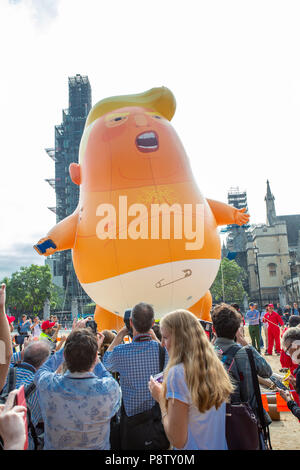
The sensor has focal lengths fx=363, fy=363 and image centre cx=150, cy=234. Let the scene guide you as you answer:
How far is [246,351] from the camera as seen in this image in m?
2.72

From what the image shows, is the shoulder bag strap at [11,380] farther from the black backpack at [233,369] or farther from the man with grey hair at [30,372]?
the black backpack at [233,369]

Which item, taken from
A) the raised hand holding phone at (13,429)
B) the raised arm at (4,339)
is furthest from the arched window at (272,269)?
the raised hand holding phone at (13,429)

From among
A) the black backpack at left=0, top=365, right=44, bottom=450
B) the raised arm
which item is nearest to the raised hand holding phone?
the raised arm

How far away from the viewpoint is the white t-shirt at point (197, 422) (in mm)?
2059

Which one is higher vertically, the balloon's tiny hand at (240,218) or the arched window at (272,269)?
the arched window at (272,269)

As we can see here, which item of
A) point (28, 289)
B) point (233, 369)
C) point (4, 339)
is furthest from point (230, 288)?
point (4, 339)

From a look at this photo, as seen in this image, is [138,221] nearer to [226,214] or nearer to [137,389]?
[226,214]

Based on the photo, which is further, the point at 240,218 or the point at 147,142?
the point at 240,218

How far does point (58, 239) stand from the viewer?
836 centimetres

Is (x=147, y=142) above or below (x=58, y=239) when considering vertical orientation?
above

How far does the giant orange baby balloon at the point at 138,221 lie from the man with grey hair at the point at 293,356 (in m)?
3.86

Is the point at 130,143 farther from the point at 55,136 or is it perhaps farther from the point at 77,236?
the point at 55,136

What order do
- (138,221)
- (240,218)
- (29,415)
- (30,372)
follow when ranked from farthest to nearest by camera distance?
(240,218) < (138,221) < (30,372) < (29,415)

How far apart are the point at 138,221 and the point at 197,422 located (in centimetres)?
535
